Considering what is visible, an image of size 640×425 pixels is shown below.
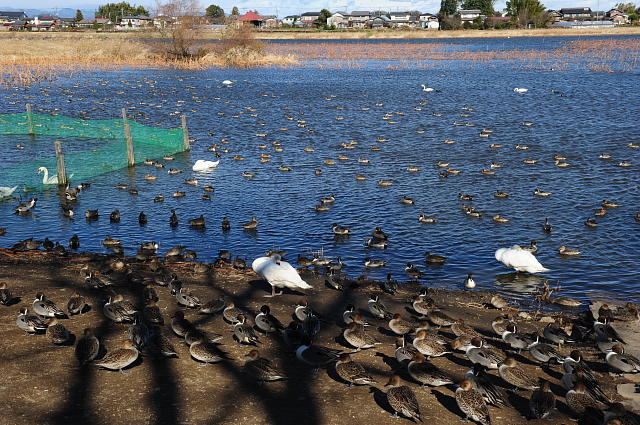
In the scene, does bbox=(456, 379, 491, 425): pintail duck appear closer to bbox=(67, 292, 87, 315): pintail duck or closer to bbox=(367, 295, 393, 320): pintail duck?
bbox=(367, 295, 393, 320): pintail duck

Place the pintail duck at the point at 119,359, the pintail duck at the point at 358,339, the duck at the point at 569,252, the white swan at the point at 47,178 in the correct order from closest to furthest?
the pintail duck at the point at 119,359 → the pintail duck at the point at 358,339 → the duck at the point at 569,252 → the white swan at the point at 47,178

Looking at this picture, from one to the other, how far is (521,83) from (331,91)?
2103 cm

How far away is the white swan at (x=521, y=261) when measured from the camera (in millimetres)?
20344

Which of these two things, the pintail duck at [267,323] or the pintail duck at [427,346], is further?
the pintail duck at [267,323]

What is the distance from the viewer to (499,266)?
21328 mm

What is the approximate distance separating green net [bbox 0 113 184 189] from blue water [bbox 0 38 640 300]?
3.43ft

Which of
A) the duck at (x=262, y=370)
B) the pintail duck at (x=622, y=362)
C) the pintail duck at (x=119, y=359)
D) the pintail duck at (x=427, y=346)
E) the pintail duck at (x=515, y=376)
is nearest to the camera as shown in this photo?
the duck at (x=262, y=370)

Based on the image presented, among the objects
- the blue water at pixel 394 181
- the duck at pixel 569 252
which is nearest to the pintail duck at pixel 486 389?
the blue water at pixel 394 181

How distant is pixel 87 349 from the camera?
12.0 meters

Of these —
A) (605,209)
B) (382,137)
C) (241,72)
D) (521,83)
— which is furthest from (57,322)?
(241,72)

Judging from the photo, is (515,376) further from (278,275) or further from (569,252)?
(569,252)

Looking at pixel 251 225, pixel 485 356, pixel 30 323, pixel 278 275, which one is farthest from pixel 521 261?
pixel 30 323

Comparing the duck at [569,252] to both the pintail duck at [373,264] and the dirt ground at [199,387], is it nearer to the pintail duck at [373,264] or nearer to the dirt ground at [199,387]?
the pintail duck at [373,264]

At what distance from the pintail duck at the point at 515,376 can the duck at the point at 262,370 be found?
13.3 ft
